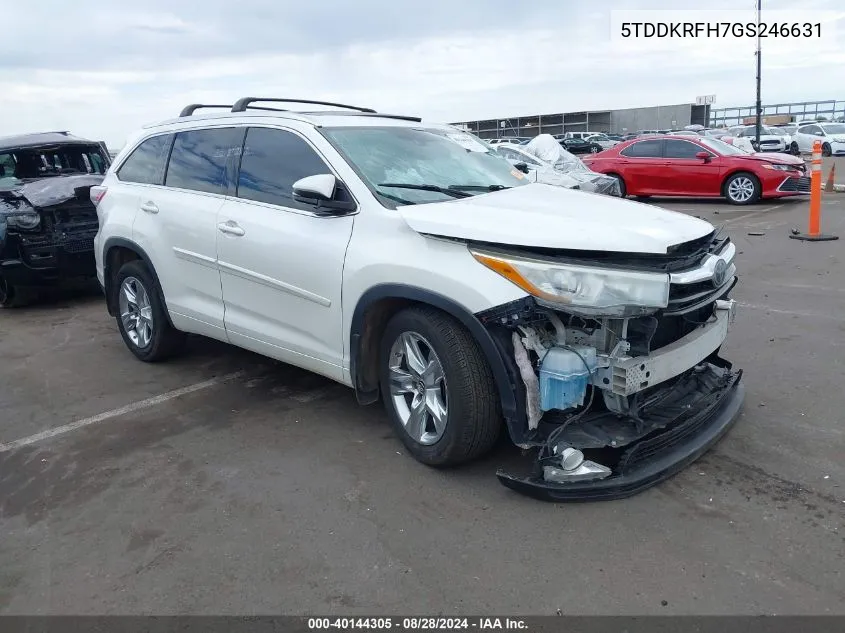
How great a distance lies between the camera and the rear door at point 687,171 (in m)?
15.2

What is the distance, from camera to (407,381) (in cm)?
386

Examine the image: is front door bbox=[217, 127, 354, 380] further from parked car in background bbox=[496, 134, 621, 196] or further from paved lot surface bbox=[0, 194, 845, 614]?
parked car in background bbox=[496, 134, 621, 196]

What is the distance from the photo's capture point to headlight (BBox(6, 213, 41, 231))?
7664 mm

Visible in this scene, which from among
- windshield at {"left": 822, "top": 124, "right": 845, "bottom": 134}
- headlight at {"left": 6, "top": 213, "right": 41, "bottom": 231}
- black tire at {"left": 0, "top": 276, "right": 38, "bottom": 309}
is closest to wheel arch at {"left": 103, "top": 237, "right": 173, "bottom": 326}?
headlight at {"left": 6, "top": 213, "right": 41, "bottom": 231}

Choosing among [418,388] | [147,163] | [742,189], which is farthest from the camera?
[742,189]

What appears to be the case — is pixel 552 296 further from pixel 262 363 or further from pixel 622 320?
pixel 262 363

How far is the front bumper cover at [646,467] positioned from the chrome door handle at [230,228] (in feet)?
7.22

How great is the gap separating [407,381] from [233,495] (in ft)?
3.43

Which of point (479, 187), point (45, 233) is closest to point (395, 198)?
point (479, 187)

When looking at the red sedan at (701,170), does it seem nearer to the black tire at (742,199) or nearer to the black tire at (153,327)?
the black tire at (742,199)

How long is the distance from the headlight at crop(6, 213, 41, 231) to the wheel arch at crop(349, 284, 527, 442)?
535cm

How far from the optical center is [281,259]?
14.0ft

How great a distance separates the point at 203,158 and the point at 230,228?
30.6 inches

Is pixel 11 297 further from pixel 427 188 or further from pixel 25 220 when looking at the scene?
pixel 427 188
